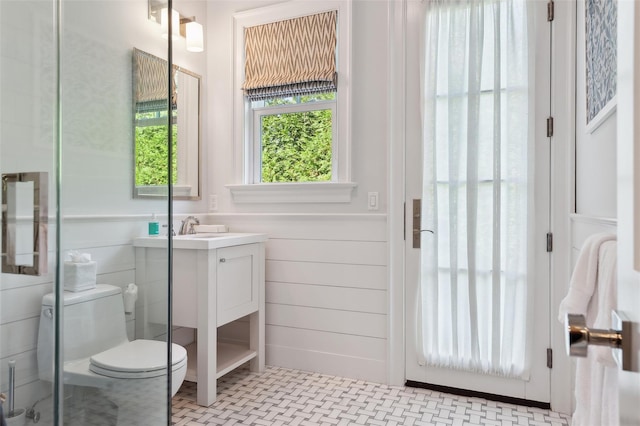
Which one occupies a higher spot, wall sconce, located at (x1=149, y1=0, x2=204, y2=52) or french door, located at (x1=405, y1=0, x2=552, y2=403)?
wall sconce, located at (x1=149, y1=0, x2=204, y2=52)

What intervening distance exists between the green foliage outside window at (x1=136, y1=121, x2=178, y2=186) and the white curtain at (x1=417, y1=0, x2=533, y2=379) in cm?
155

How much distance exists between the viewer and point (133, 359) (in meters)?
1.30

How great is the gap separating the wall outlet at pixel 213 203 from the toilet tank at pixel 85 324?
178 centimetres

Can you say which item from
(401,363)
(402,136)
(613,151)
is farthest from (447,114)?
(401,363)

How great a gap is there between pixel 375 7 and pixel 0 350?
8.17 ft

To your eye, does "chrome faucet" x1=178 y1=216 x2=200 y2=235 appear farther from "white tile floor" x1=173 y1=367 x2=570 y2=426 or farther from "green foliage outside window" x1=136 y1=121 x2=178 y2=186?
"green foliage outside window" x1=136 y1=121 x2=178 y2=186

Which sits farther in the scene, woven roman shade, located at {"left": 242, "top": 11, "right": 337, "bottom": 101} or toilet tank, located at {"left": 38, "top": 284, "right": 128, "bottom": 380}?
woven roman shade, located at {"left": 242, "top": 11, "right": 337, "bottom": 101}

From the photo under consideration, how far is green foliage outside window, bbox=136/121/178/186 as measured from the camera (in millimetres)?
1308

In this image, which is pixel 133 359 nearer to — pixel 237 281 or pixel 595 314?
pixel 237 281

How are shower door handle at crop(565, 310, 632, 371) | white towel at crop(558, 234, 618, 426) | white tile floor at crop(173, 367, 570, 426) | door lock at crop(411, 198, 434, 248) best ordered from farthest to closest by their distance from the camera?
1. door lock at crop(411, 198, 434, 248)
2. white tile floor at crop(173, 367, 570, 426)
3. white towel at crop(558, 234, 618, 426)
4. shower door handle at crop(565, 310, 632, 371)

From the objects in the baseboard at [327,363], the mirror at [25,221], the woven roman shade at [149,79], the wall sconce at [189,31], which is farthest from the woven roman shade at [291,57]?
the mirror at [25,221]

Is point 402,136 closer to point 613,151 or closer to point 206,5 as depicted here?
point 613,151

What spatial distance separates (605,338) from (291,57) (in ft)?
8.66

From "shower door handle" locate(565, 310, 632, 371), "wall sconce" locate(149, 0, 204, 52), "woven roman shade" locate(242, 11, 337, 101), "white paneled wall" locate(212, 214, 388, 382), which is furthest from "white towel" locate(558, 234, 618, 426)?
"wall sconce" locate(149, 0, 204, 52)
